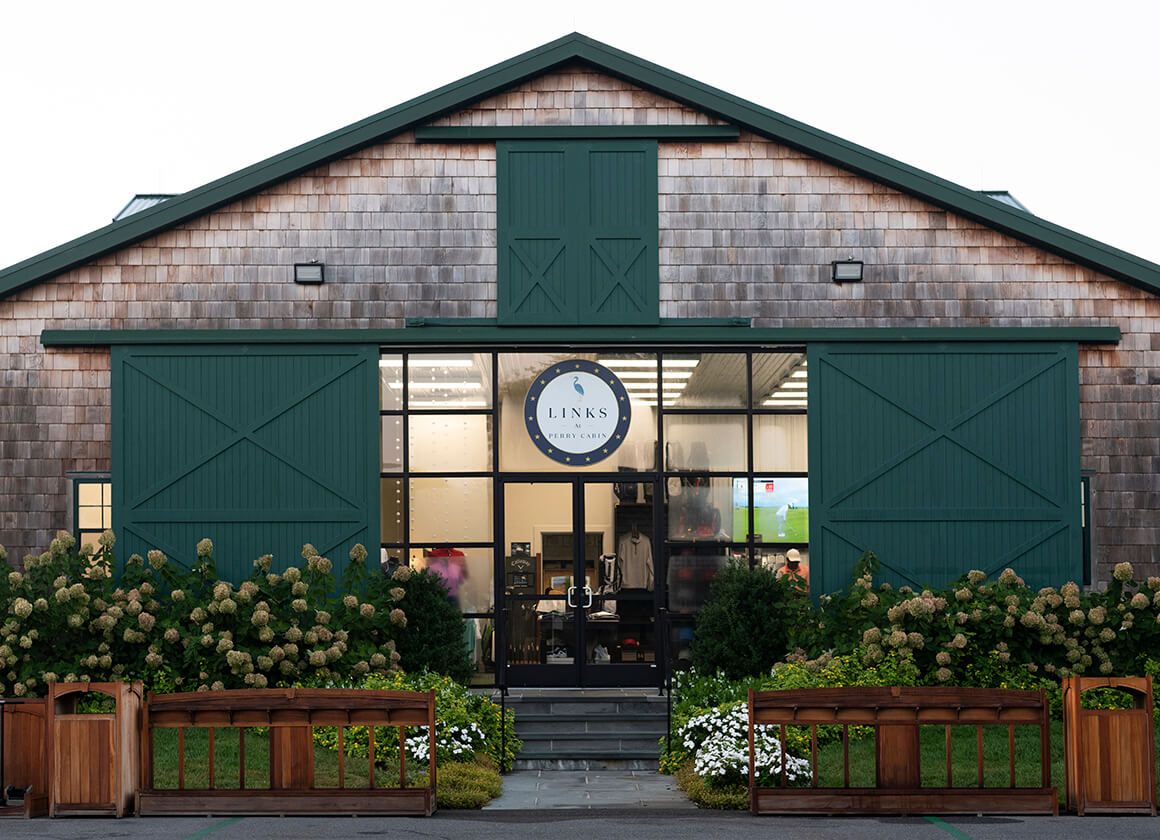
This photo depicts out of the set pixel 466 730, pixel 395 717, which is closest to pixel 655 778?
pixel 466 730

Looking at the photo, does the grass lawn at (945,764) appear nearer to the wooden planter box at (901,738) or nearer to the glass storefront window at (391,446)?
the wooden planter box at (901,738)

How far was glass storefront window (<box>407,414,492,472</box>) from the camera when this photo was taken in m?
14.2

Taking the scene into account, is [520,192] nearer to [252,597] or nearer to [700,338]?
[700,338]

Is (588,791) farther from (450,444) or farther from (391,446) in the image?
(391,446)

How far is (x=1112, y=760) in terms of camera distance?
9.21 meters

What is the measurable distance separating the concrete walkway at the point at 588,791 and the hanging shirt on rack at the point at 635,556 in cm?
255

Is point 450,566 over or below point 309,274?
below

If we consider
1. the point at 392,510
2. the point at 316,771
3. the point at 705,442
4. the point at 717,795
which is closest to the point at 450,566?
the point at 392,510

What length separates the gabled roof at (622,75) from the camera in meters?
14.0

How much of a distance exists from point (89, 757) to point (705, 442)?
25.0ft

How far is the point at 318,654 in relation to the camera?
12477 mm

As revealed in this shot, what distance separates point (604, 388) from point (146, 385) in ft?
17.2

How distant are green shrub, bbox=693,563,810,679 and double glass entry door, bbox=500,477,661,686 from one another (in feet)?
3.32

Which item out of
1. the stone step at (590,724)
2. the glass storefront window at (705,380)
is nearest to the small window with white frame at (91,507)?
the stone step at (590,724)
